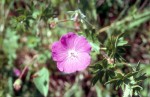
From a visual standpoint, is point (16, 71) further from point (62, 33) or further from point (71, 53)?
point (71, 53)

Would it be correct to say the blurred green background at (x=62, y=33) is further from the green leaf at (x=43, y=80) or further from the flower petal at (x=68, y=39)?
the flower petal at (x=68, y=39)

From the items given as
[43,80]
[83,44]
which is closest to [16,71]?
[43,80]

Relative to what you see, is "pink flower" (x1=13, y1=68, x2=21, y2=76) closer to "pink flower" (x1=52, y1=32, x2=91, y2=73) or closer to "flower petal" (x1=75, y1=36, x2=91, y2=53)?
"pink flower" (x1=52, y1=32, x2=91, y2=73)

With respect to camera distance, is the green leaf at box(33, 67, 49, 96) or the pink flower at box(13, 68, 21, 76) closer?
the green leaf at box(33, 67, 49, 96)

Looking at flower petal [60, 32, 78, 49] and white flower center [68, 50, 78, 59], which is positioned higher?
flower petal [60, 32, 78, 49]

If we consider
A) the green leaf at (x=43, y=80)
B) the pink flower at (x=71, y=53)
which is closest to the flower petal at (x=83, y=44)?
the pink flower at (x=71, y=53)

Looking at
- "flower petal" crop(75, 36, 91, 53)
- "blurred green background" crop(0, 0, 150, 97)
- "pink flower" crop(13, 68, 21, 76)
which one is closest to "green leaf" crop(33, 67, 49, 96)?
"blurred green background" crop(0, 0, 150, 97)

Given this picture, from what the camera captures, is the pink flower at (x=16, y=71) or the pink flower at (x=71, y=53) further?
the pink flower at (x=16, y=71)
